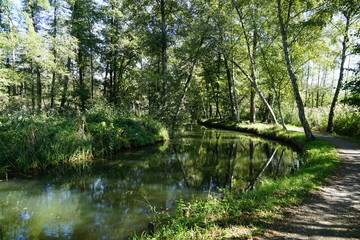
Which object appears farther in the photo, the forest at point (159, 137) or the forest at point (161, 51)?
the forest at point (161, 51)

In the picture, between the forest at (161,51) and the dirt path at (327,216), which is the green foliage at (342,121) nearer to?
the forest at (161,51)

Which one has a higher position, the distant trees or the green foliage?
the distant trees

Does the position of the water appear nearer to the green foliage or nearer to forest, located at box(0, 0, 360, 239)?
forest, located at box(0, 0, 360, 239)

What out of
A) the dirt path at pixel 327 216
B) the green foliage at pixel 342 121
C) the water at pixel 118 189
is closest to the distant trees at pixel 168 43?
the green foliage at pixel 342 121

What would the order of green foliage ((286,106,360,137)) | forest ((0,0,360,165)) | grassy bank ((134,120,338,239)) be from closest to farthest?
1. grassy bank ((134,120,338,239))
2. forest ((0,0,360,165))
3. green foliage ((286,106,360,137))

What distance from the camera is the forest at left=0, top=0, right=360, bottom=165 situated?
1223 centimetres

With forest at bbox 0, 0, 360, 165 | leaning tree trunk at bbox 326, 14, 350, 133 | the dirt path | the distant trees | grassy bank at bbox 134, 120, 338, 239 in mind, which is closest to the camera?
the dirt path

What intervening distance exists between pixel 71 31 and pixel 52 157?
1670 cm

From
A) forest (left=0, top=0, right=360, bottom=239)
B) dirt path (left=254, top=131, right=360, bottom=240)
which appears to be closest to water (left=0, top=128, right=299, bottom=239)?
forest (left=0, top=0, right=360, bottom=239)

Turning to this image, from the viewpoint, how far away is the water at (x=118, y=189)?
503 centimetres

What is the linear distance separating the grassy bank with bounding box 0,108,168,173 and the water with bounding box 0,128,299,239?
2.90ft

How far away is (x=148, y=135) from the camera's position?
604 inches

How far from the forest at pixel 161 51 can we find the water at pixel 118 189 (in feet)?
7.54

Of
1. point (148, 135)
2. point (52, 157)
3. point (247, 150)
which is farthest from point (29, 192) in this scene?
point (247, 150)
